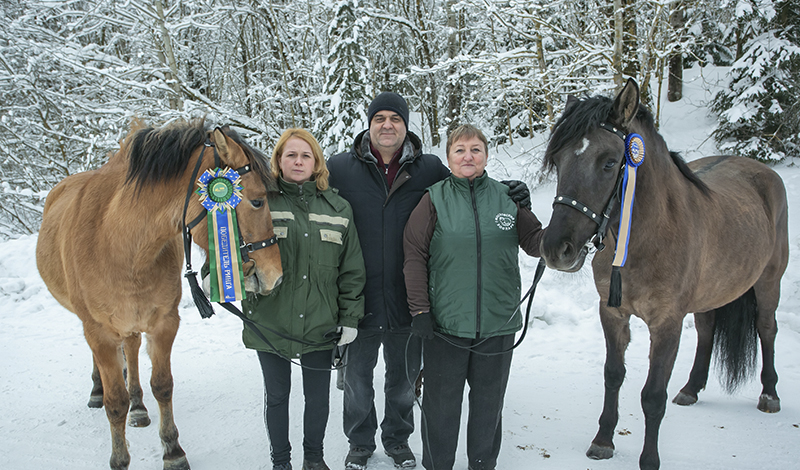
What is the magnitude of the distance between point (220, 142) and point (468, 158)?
48.6 inches

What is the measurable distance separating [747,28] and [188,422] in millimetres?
9786

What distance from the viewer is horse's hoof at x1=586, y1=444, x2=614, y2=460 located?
2.68 m

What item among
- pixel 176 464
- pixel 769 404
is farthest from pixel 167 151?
pixel 769 404

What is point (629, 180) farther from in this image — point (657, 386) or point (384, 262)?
point (384, 262)

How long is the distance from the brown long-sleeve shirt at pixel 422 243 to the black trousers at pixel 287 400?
0.65 metres

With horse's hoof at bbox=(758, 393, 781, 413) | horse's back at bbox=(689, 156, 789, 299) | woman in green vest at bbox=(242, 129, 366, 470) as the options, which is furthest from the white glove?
horse's hoof at bbox=(758, 393, 781, 413)

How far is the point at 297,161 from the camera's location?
239 cm

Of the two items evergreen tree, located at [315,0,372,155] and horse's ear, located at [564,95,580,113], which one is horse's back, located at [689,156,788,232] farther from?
evergreen tree, located at [315,0,372,155]

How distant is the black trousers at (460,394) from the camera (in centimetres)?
231

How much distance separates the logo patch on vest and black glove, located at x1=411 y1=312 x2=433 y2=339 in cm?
58

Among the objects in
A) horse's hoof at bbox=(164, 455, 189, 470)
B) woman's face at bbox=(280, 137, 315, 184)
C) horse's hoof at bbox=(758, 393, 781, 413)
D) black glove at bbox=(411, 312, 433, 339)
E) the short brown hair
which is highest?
the short brown hair

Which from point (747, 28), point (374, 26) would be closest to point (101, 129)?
point (374, 26)

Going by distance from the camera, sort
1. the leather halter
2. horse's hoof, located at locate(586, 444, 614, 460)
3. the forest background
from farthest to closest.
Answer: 1. the forest background
2. horse's hoof, located at locate(586, 444, 614, 460)
3. the leather halter

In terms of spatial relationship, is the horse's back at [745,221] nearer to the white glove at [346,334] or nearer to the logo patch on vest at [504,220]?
the logo patch on vest at [504,220]
